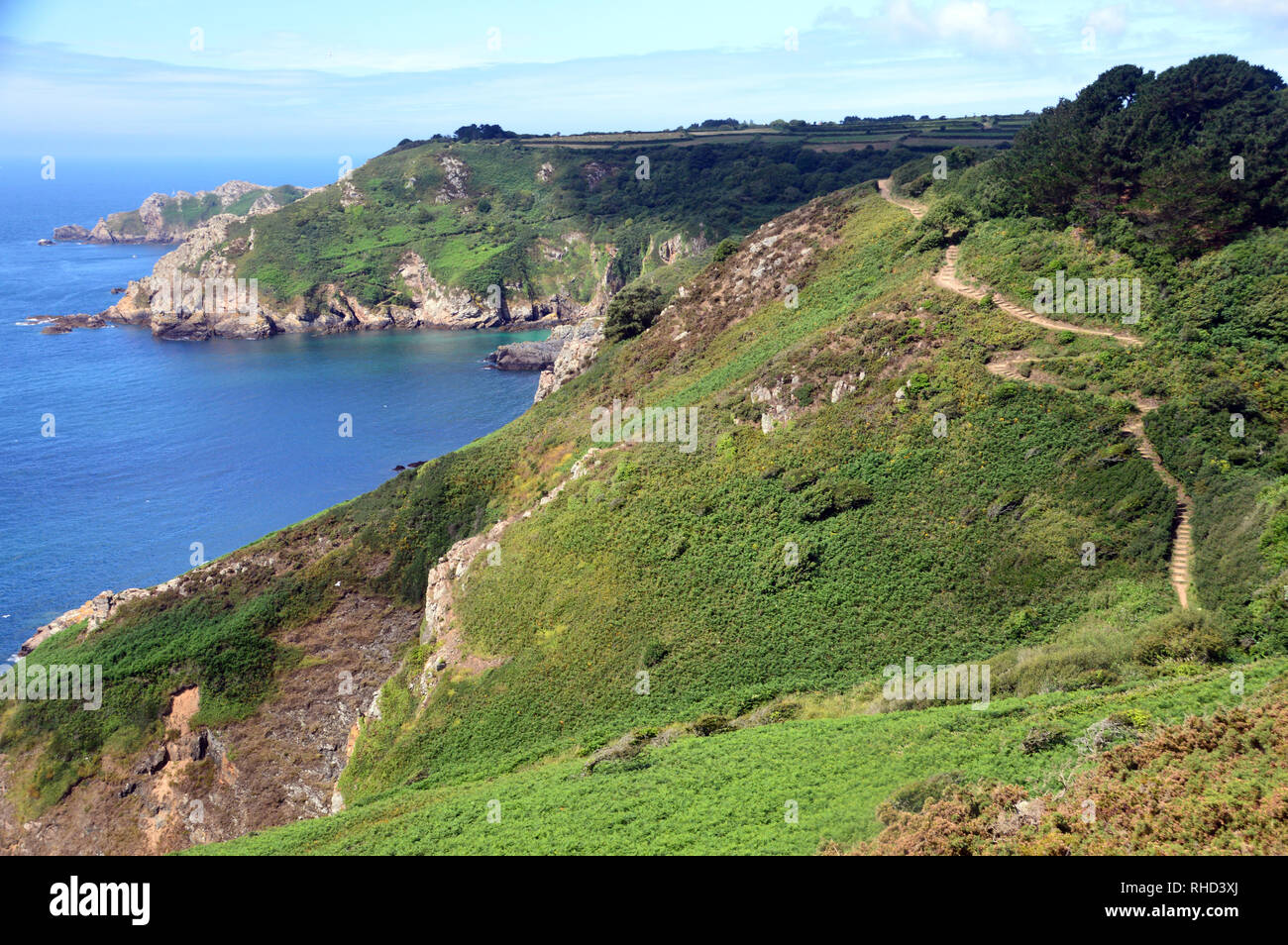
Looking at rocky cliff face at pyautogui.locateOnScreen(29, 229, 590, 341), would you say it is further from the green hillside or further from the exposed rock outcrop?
the green hillside

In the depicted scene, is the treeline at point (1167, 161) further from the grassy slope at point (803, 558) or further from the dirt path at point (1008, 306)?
the grassy slope at point (803, 558)

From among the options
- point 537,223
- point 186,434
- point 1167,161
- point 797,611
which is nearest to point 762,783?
point 797,611

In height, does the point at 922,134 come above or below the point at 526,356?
above

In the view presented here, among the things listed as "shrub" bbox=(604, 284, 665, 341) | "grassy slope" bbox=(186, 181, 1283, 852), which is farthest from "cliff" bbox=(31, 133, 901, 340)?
"grassy slope" bbox=(186, 181, 1283, 852)

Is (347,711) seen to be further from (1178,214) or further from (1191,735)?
(1178,214)

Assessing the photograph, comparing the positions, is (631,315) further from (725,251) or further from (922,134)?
(922,134)

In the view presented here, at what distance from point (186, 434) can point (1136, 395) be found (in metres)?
112

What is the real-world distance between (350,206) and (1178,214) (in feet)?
618

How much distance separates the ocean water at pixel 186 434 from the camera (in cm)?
7712

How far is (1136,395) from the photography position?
3622 centimetres

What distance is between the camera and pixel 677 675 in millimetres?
35469

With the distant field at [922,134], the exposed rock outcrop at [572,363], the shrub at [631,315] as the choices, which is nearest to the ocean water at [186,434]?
the exposed rock outcrop at [572,363]

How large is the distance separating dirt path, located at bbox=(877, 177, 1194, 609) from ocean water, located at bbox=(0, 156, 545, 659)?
69.4 metres

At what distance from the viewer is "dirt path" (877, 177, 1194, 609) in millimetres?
29281
